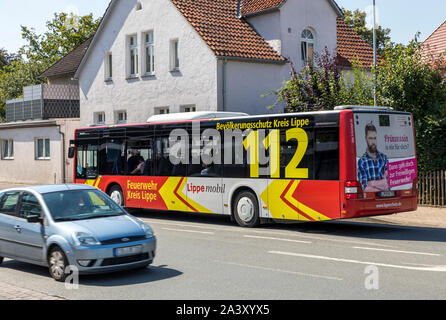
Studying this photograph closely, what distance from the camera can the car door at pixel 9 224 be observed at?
1016 cm

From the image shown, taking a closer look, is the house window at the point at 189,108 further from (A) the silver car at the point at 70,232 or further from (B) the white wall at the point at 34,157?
(A) the silver car at the point at 70,232

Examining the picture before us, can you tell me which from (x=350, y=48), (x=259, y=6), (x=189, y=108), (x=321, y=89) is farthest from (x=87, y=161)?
(x=350, y=48)

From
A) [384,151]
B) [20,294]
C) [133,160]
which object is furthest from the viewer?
[133,160]

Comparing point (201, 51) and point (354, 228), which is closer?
point (354, 228)

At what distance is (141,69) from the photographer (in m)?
29.5

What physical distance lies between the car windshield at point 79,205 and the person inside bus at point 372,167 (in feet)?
19.5

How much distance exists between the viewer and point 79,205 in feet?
33.0

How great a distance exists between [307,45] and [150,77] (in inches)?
288

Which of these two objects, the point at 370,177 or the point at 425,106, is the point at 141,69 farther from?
the point at 370,177

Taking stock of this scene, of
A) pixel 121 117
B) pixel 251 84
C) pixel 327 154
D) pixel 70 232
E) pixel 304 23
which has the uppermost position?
pixel 304 23

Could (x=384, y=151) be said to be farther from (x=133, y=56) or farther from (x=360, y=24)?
(x=360, y=24)

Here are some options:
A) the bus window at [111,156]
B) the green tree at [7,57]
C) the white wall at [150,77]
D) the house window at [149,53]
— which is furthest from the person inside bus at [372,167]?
the green tree at [7,57]

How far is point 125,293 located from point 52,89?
31259 mm

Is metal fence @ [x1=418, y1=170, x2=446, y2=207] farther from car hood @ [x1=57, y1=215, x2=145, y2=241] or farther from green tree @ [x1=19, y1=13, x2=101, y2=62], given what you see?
green tree @ [x1=19, y1=13, x2=101, y2=62]
